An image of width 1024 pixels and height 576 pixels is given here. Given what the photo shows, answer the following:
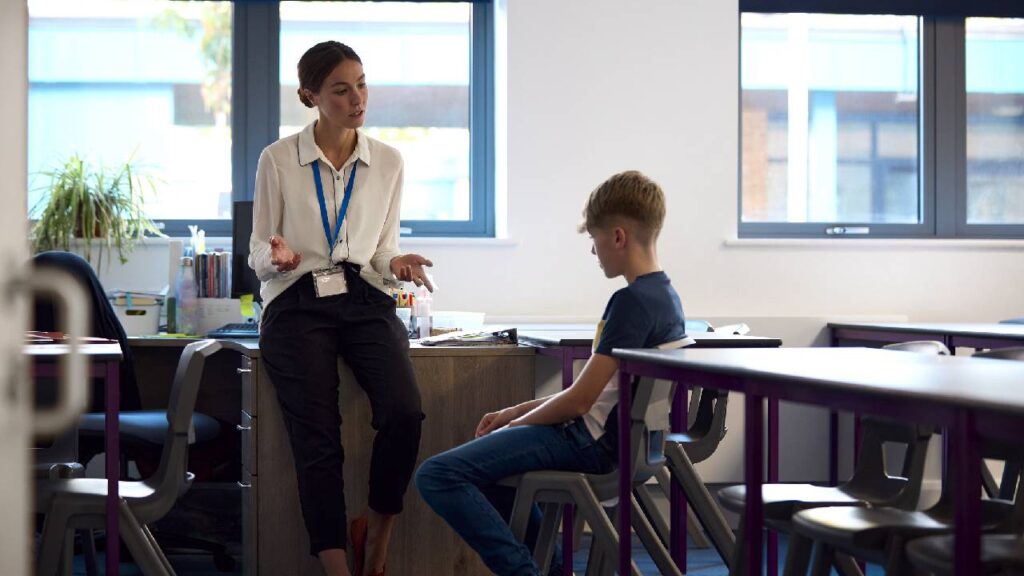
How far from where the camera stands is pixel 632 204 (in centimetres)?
272

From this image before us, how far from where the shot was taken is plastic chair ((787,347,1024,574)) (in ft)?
6.48

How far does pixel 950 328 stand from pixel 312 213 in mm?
2210

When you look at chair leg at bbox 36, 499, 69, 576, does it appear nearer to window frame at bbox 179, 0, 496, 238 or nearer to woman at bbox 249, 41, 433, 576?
woman at bbox 249, 41, 433, 576

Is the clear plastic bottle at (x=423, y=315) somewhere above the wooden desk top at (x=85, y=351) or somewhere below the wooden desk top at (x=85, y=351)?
above

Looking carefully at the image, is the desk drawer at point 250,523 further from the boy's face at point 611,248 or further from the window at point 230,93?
the window at point 230,93

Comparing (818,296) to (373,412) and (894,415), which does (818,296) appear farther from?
(894,415)

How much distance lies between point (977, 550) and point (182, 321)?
322cm

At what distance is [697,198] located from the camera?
4.80 meters

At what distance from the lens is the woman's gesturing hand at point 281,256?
3.04 m

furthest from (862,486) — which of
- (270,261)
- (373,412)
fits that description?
(270,261)

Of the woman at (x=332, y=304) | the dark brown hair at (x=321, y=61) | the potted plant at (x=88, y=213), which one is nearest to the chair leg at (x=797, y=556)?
the woman at (x=332, y=304)

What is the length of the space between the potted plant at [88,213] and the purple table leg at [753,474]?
3077 mm

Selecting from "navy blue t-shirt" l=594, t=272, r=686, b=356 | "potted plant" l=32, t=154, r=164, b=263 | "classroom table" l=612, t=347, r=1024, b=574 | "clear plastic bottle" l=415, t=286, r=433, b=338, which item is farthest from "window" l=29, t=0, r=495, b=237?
"classroom table" l=612, t=347, r=1024, b=574

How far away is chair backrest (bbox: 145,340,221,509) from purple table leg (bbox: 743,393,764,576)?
135 cm
